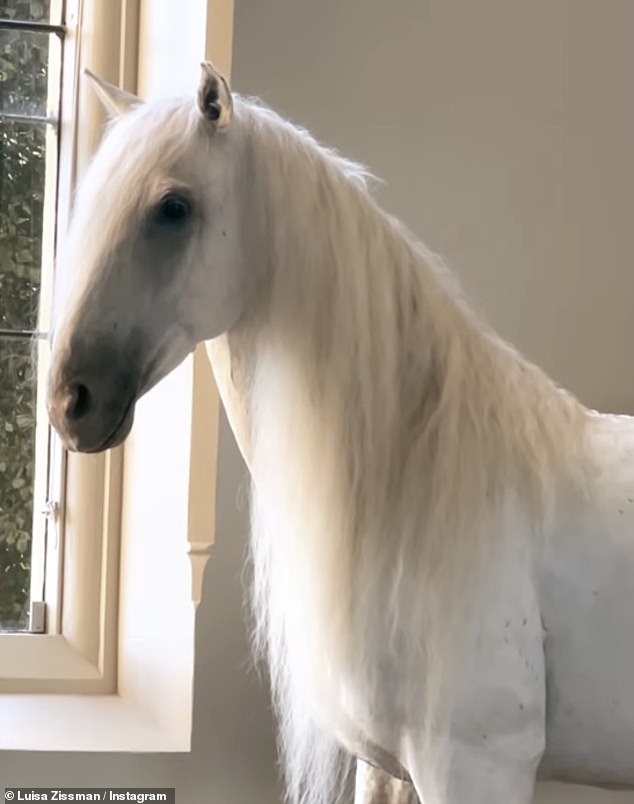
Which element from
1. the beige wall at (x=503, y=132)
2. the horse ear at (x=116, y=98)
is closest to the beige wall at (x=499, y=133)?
the beige wall at (x=503, y=132)

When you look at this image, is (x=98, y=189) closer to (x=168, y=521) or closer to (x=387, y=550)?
(x=387, y=550)

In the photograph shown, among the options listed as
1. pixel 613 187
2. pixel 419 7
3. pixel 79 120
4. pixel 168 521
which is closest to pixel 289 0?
pixel 419 7

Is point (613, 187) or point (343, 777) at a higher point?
point (613, 187)

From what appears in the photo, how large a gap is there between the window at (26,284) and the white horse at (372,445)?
592 mm

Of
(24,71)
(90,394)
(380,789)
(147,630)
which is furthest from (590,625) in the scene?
(24,71)

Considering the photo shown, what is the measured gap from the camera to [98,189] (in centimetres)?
65

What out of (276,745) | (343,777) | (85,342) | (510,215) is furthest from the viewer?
(510,215)

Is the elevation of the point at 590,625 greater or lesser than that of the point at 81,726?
greater

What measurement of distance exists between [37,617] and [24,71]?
67 cm

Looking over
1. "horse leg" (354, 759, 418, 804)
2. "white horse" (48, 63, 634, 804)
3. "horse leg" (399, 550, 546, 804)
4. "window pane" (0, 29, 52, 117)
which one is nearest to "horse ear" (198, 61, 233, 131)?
"white horse" (48, 63, 634, 804)

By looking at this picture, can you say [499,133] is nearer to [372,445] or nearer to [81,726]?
[372,445]

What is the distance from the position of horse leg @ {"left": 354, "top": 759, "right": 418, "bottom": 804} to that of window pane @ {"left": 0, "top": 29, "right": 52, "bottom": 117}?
2.91 ft

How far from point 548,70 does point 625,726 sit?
0.83 metres

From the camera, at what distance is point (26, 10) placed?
128 centimetres
